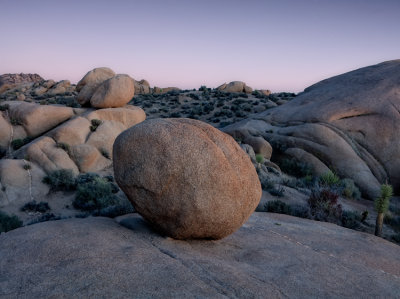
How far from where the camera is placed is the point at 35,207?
10.5 m

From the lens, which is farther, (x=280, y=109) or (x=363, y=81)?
(x=280, y=109)

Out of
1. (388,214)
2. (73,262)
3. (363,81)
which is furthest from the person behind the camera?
(363,81)

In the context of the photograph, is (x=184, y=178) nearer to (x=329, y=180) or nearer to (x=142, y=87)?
(x=329, y=180)

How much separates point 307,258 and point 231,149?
2461 mm

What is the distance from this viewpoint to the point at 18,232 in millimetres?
5277

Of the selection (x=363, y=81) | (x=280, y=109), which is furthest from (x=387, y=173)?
(x=280, y=109)

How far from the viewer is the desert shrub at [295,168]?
52.2 feet

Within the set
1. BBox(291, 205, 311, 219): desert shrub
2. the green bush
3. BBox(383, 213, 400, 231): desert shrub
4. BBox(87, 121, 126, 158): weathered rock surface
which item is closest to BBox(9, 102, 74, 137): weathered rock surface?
BBox(87, 121, 126, 158): weathered rock surface

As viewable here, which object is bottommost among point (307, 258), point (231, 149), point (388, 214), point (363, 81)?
point (388, 214)

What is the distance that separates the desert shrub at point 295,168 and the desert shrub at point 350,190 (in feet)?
7.13

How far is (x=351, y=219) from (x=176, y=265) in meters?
8.12

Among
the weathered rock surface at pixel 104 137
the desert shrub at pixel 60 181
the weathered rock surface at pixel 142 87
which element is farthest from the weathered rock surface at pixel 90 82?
the weathered rock surface at pixel 142 87

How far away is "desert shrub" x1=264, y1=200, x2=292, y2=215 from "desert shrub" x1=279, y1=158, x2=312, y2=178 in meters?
5.82

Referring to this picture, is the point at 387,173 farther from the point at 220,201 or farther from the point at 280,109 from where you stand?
the point at 220,201
